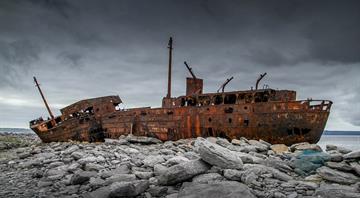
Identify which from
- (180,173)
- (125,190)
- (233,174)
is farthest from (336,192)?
(125,190)

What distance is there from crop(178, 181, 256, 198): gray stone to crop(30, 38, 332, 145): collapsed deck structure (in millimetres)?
9080

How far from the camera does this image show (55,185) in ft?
21.1

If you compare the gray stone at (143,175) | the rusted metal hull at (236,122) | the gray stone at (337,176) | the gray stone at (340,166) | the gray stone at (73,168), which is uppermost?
the rusted metal hull at (236,122)

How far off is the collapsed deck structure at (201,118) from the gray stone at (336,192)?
27.5 ft

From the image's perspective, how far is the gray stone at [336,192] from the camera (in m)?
4.38

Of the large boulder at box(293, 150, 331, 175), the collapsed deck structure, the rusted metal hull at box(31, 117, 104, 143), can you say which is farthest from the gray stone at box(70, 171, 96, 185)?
the rusted metal hull at box(31, 117, 104, 143)

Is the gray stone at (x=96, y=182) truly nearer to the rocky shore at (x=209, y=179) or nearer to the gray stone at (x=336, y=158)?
the rocky shore at (x=209, y=179)

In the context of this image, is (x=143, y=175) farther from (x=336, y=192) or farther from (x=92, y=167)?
(x=336, y=192)

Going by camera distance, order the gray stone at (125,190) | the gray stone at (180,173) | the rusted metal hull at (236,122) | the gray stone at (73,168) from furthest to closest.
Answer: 1. the rusted metal hull at (236,122)
2. the gray stone at (73,168)
3. the gray stone at (180,173)
4. the gray stone at (125,190)

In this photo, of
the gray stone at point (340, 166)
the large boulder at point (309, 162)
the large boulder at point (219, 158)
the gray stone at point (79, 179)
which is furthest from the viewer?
the gray stone at point (79, 179)

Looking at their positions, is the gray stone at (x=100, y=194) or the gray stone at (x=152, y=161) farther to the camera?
the gray stone at (x=152, y=161)

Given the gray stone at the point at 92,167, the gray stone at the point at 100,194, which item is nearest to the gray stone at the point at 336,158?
the gray stone at the point at 100,194

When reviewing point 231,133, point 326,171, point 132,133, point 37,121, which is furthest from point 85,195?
point 37,121

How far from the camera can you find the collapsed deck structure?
42.0 feet
